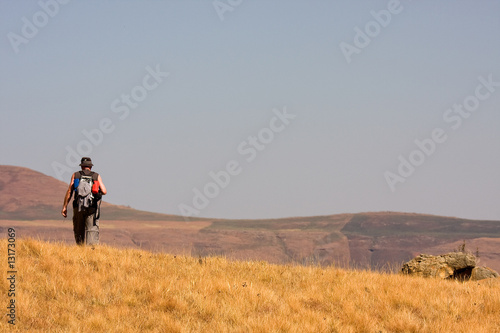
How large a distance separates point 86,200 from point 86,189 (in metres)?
0.26

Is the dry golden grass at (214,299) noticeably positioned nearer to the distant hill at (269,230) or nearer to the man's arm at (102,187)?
the man's arm at (102,187)

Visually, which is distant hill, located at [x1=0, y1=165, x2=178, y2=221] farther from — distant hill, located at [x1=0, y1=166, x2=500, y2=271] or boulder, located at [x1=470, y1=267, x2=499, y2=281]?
boulder, located at [x1=470, y1=267, x2=499, y2=281]

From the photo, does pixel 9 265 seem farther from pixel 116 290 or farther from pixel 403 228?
pixel 403 228

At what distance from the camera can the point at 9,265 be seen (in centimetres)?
1048

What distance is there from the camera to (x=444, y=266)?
15188mm

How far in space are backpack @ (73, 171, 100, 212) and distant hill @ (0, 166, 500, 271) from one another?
261ft

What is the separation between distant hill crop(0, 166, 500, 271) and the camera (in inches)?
4323

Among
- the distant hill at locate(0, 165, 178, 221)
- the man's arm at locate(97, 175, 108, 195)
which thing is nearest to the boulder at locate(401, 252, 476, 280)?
the man's arm at locate(97, 175, 108, 195)

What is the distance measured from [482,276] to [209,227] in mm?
120907

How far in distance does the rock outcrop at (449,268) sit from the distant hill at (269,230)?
3032 inches

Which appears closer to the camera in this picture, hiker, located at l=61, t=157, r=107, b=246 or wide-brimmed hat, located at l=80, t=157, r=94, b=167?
hiker, located at l=61, t=157, r=107, b=246

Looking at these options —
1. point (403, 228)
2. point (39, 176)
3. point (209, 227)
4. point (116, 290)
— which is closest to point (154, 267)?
point (116, 290)

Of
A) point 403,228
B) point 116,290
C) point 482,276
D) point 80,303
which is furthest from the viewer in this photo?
point 403,228

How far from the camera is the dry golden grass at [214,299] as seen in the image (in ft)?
28.0
